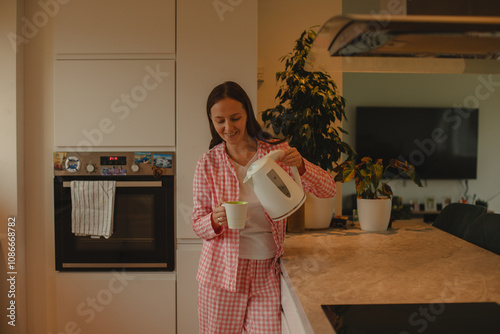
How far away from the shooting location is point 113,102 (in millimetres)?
2160

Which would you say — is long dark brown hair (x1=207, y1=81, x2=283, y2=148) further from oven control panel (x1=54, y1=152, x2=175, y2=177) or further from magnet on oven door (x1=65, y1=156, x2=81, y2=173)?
magnet on oven door (x1=65, y1=156, x2=81, y2=173)

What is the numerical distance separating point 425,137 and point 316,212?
3.21 meters

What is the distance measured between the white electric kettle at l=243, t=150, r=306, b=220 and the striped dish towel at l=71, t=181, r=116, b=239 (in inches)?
41.4

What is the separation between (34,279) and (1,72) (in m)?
1.07

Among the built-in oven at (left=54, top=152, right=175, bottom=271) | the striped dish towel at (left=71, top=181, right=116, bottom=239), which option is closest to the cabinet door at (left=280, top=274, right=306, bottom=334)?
the built-in oven at (left=54, top=152, right=175, bottom=271)

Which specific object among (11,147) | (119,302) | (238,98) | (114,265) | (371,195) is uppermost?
(238,98)

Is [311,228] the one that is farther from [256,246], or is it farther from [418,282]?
[418,282]

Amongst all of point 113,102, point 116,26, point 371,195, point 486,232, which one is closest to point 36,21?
point 116,26

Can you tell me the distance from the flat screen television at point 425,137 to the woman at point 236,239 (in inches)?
128

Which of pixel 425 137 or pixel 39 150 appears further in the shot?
pixel 425 137

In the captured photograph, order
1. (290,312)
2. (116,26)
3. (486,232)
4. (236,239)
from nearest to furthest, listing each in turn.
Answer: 1. (290,312)
2. (236,239)
3. (486,232)
4. (116,26)

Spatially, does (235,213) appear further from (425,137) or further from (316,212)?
(425,137)

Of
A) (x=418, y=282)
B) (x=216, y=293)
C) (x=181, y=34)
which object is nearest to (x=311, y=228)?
(x=216, y=293)

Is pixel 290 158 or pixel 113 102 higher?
pixel 113 102
